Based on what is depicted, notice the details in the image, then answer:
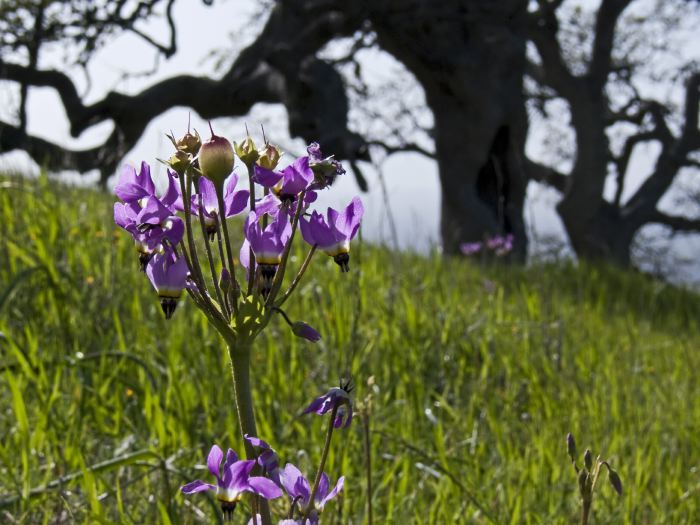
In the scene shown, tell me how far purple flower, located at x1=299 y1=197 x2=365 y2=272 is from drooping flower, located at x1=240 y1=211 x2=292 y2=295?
4 centimetres

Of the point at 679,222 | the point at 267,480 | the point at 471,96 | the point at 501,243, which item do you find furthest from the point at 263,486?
the point at 679,222

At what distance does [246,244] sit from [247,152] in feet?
0.51

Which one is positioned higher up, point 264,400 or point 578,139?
point 578,139

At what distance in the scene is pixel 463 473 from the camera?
2.30 meters

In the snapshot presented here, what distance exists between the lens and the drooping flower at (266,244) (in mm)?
974

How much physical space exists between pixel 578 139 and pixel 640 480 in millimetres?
11345

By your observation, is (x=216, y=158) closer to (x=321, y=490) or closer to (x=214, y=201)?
(x=214, y=201)

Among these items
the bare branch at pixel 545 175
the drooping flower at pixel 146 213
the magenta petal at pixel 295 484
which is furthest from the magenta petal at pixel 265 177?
the bare branch at pixel 545 175

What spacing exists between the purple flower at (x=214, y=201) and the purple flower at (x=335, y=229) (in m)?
0.09

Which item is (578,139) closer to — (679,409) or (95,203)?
(95,203)

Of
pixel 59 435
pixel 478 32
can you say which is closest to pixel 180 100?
pixel 478 32

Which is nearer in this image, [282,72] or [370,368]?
[370,368]

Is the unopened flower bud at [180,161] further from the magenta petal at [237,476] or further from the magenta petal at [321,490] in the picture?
the magenta petal at [321,490]

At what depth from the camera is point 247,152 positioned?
96 cm
